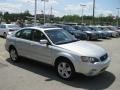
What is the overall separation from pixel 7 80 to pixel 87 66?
250 centimetres

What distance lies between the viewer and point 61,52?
689 centimetres

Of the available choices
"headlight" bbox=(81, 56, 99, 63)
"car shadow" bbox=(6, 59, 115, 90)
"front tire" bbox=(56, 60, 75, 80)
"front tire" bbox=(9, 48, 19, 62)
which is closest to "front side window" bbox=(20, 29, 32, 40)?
"front tire" bbox=(9, 48, 19, 62)

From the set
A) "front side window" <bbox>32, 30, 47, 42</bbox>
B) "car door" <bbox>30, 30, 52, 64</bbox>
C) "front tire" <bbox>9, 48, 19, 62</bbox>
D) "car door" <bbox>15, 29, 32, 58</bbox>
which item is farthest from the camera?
"front tire" <bbox>9, 48, 19, 62</bbox>

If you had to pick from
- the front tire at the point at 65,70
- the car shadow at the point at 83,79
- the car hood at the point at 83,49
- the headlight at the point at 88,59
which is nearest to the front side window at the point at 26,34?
the car shadow at the point at 83,79

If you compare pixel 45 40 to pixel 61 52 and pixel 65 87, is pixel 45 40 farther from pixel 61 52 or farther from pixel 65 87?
pixel 65 87

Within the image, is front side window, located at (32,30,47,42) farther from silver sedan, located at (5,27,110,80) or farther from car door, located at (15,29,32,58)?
car door, located at (15,29,32,58)

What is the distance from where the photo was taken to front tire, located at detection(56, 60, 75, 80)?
6.70 meters

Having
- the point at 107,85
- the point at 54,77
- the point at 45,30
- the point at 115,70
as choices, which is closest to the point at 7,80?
the point at 54,77

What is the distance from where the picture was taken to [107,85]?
6445 mm

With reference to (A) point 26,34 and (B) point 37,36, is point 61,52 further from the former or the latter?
(A) point 26,34

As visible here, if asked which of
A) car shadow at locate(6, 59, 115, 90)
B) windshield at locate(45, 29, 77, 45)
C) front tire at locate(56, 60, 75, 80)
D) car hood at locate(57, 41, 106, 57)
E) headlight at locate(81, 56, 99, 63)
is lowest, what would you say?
car shadow at locate(6, 59, 115, 90)

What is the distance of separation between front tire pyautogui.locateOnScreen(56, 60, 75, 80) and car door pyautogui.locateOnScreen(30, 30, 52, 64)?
1.62 ft

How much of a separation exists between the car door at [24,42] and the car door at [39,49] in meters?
0.23

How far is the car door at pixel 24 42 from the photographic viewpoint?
8.23m
